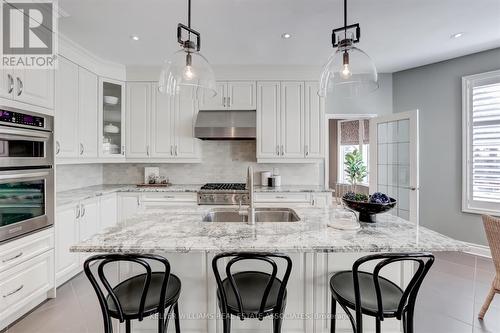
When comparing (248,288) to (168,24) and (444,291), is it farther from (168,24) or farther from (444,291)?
(168,24)

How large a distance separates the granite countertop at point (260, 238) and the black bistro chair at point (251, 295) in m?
0.11

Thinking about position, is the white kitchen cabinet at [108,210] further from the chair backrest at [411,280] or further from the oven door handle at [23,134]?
the chair backrest at [411,280]

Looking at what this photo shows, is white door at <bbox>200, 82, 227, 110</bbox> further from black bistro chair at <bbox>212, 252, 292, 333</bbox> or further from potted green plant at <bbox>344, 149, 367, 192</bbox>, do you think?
potted green plant at <bbox>344, 149, 367, 192</bbox>

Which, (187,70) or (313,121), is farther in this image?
(313,121)

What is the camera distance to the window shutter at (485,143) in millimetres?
3279

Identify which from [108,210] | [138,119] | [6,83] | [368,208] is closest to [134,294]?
[368,208]

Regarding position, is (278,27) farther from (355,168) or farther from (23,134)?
(355,168)

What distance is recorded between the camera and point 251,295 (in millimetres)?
1355

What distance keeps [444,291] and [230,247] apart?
2.57 metres

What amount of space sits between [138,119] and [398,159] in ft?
13.1

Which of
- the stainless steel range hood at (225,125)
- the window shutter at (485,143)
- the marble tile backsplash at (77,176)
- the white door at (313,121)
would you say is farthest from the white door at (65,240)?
the window shutter at (485,143)

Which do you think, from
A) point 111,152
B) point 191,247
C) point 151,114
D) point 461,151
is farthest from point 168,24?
point 461,151

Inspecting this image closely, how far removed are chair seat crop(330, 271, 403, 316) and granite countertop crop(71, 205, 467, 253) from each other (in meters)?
0.28

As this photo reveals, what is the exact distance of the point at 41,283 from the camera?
84.7 inches
